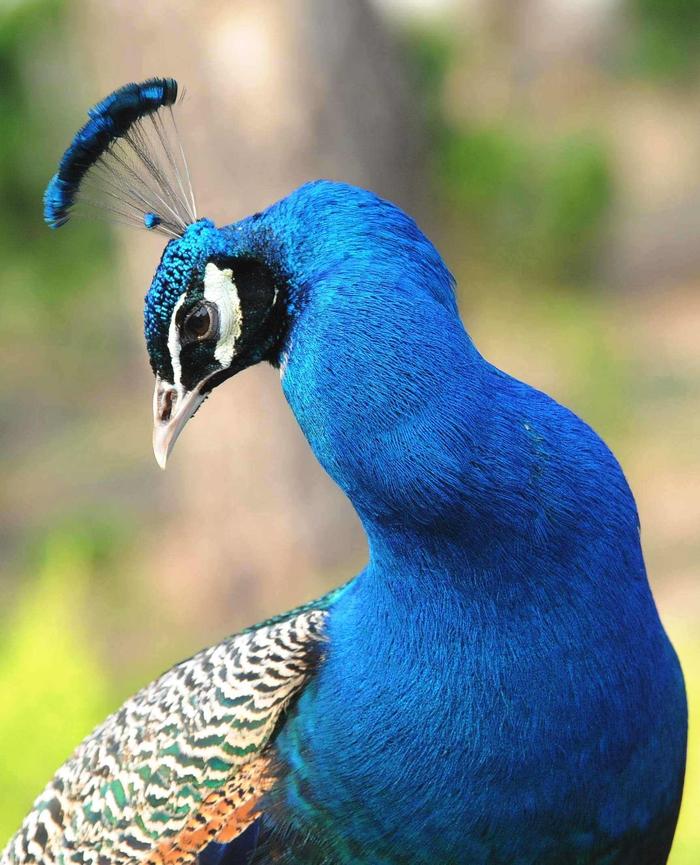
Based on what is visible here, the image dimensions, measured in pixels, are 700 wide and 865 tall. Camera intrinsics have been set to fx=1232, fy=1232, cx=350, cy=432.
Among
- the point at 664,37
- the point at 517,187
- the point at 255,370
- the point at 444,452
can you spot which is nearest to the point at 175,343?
the point at 444,452

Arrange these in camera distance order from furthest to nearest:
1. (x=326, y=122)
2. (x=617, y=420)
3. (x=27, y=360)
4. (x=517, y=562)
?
(x=27, y=360) → (x=617, y=420) → (x=326, y=122) → (x=517, y=562)

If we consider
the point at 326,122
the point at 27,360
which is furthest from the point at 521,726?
the point at 27,360

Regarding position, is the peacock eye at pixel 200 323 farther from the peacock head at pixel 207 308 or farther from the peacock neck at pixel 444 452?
the peacock neck at pixel 444 452

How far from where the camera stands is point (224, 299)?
168 centimetres

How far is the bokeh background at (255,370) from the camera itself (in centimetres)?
432

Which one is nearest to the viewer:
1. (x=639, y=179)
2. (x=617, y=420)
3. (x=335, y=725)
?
(x=335, y=725)

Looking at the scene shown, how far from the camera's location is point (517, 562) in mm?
1628

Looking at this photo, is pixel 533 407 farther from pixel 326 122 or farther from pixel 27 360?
pixel 27 360

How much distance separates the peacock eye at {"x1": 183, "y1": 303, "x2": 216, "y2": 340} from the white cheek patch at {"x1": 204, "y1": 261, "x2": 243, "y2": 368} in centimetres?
1

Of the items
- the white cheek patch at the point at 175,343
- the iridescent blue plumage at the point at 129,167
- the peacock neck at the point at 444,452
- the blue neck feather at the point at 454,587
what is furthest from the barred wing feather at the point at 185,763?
the iridescent blue plumage at the point at 129,167

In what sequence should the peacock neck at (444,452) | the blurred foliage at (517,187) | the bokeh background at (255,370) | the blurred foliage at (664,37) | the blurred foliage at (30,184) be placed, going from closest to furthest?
the peacock neck at (444,452)
the bokeh background at (255,370)
the blurred foliage at (30,184)
the blurred foliage at (517,187)
the blurred foliage at (664,37)

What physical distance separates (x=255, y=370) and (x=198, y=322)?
116 inches

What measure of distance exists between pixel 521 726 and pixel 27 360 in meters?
7.34

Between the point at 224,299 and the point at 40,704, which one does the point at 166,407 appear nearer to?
the point at 224,299
